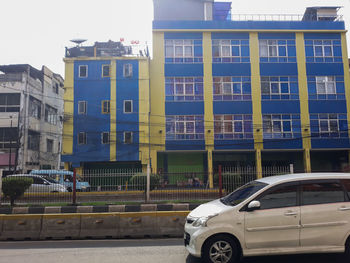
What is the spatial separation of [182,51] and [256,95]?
774 cm

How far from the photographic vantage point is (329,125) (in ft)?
92.8

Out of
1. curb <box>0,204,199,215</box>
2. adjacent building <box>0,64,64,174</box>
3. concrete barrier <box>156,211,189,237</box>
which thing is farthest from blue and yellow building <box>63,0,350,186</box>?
concrete barrier <box>156,211,189,237</box>

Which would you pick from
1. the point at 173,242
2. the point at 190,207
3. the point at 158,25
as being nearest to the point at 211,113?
the point at 158,25

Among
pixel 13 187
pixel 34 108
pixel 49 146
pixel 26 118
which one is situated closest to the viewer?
pixel 13 187

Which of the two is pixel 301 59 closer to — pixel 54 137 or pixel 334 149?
pixel 334 149

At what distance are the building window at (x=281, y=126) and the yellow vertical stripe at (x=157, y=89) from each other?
9.15m

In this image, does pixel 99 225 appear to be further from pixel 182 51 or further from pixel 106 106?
pixel 182 51

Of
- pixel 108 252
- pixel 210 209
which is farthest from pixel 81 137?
pixel 210 209

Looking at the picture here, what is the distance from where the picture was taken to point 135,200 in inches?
484

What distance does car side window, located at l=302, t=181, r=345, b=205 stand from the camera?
5.65 m

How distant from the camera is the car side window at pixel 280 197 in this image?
5.62 meters

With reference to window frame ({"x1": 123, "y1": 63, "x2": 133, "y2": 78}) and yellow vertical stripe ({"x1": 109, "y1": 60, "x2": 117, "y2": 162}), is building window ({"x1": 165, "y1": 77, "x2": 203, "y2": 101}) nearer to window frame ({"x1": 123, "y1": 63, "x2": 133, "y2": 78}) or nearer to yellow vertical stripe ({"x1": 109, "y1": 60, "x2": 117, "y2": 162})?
window frame ({"x1": 123, "y1": 63, "x2": 133, "y2": 78})

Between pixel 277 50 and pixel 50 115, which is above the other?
pixel 277 50

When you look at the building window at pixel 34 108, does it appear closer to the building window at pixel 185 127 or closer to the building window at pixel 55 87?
the building window at pixel 55 87
